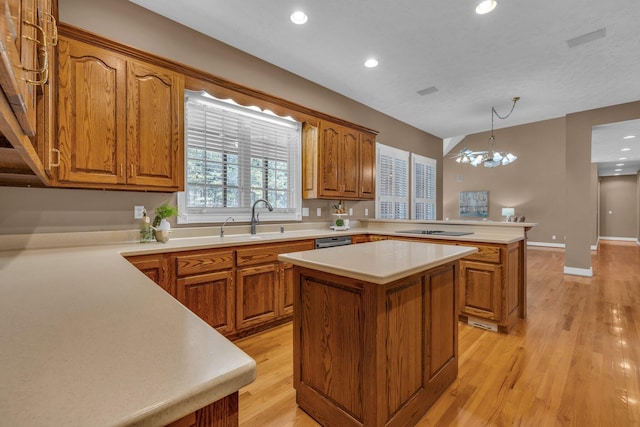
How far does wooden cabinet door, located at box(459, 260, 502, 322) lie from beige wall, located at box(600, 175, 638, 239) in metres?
12.5

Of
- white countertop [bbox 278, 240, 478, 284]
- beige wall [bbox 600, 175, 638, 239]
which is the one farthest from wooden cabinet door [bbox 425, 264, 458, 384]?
beige wall [bbox 600, 175, 638, 239]

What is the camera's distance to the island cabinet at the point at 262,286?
261 cm

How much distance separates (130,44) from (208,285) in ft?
7.29

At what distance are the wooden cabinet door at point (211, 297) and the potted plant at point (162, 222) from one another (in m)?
0.47

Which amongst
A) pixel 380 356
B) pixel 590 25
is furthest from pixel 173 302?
pixel 590 25

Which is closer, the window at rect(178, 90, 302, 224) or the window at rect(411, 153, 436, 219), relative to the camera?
the window at rect(178, 90, 302, 224)

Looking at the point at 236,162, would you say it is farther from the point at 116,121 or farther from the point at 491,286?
the point at 491,286

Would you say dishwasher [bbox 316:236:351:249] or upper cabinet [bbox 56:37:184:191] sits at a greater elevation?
upper cabinet [bbox 56:37:184:191]

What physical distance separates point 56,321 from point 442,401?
6.69 ft

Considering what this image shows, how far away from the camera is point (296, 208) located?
3.91m

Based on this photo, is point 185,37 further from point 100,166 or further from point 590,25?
point 590,25

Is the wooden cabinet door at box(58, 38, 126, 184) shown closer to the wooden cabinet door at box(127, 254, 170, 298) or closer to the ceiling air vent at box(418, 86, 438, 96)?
the wooden cabinet door at box(127, 254, 170, 298)

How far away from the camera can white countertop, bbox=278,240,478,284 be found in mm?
1336

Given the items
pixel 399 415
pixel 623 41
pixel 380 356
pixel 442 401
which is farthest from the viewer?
pixel 623 41
